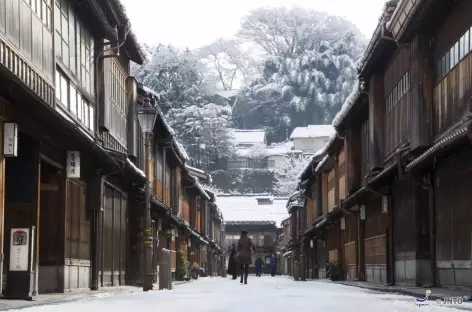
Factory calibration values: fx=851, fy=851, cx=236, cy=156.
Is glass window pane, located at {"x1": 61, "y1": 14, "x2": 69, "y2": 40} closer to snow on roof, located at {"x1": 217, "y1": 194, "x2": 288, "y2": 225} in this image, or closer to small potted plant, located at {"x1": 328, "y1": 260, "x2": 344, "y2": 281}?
small potted plant, located at {"x1": 328, "y1": 260, "x2": 344, "y2": 281}

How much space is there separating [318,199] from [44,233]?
38.5 metres

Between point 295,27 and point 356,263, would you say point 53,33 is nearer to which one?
point 356,263

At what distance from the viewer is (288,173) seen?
114000 mm

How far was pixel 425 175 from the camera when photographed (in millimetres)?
22594

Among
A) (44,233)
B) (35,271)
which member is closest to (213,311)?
(35,271)

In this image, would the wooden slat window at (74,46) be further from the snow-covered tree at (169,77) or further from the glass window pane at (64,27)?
the snow-covered tree at (169,77)

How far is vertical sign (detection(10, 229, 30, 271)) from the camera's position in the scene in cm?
1483

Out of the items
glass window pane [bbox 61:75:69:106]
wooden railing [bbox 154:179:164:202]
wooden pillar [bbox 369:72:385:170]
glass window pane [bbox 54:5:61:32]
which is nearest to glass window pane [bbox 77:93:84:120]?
glass window pane [bbox 61:75:69:106]

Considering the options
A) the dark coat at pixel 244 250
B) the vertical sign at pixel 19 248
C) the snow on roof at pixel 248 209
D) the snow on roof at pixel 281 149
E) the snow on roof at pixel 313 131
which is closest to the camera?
the vertical sign at pixel 19 248

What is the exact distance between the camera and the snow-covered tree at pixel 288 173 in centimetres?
11238

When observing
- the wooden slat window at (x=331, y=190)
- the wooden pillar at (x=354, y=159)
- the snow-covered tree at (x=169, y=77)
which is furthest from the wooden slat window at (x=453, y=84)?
the snow-covered tree at (x=169, y=77)

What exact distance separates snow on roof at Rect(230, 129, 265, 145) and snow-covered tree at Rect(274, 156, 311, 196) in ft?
14.8

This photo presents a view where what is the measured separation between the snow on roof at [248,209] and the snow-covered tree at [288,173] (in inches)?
274

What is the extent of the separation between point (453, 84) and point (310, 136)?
88788 mm
